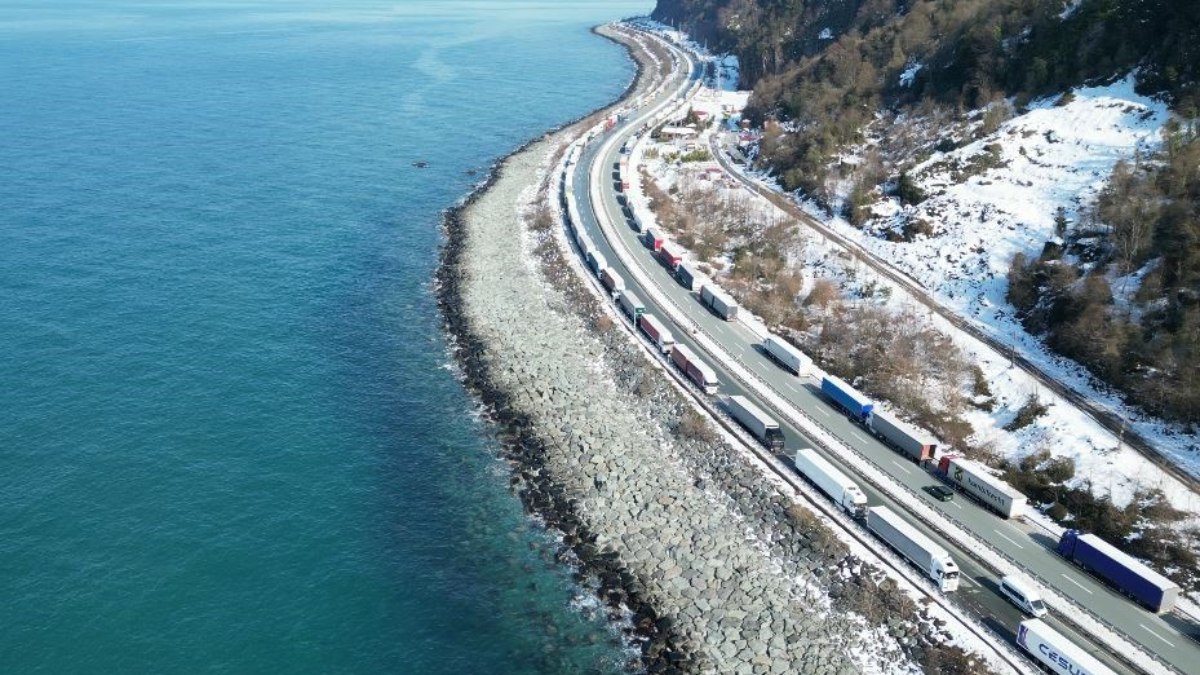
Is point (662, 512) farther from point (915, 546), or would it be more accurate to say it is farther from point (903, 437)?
point (903, 437)

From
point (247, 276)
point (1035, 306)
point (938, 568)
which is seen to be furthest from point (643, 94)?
point (938, 568)

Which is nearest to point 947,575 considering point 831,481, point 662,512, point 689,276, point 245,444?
point 831,481

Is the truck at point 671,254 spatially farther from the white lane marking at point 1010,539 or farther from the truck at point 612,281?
the white lane marking at point 1010,539

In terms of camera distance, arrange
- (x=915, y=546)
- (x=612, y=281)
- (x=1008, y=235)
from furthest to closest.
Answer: (x=612, y=281)
(x=1008, y=235)
(x=915, y=546)

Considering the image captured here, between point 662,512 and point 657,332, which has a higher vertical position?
point 657,332

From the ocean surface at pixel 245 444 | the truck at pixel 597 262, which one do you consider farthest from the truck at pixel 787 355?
the ocean surface at pixel 245 444

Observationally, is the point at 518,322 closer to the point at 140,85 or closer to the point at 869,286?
the point at 869,286
